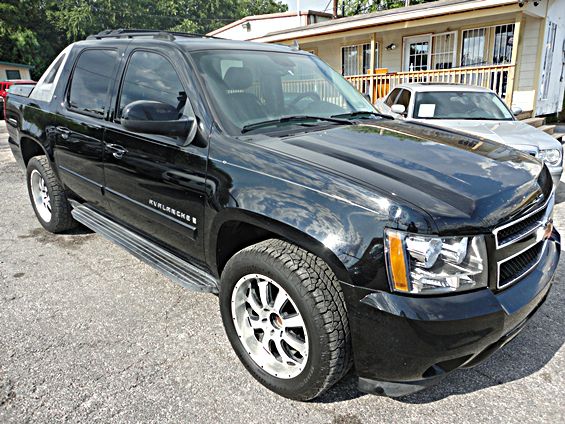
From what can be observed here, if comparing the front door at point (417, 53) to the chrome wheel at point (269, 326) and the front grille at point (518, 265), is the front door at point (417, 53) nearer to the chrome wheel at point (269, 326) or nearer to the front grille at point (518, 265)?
the front grille at point (518, 265)

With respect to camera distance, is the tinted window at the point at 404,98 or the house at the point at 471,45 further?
the house at the point at 471,45

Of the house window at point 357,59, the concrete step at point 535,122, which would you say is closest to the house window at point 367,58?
the house window at point 357,59

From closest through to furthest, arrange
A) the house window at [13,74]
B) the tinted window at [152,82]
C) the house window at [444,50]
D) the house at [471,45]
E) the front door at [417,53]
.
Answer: the tinted window at [152,82] → the house at [471,45] → the house window at [444,50] → the front door at [417,53] → the house window at [13,74]

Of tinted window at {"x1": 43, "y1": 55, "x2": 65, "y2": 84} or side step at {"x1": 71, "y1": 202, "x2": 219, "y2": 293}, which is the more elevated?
tinted window at {"x1": 43, "y1": 55, "x2": 65, "y2": 84}

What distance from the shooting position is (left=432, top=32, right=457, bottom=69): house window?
43.8ft

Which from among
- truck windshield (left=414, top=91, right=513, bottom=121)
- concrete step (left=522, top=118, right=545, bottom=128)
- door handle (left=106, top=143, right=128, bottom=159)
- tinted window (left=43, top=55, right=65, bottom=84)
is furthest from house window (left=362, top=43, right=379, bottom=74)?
door handle (left=106, top=143, right=128, bottom=159)

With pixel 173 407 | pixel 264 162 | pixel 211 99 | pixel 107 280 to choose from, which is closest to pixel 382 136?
pixel 264 162

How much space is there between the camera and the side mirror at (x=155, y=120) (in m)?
2.61

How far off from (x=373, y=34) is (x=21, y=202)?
11.1 meters

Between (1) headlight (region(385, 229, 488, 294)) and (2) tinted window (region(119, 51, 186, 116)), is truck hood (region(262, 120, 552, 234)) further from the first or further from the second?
(2) tinted window (region(119, 51, 186, 116))

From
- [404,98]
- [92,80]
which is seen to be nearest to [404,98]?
[404,98]

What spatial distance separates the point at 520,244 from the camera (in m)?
2.23

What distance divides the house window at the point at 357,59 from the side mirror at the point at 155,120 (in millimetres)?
13811

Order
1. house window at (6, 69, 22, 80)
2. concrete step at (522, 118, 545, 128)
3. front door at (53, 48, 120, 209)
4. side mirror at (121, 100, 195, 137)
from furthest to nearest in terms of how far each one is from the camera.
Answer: house window at (6, 69, 22, 80) → concrete step at (522, 118, 545, 128) → front door at (53, 48, 120, 209) → side mirror at (121, 100, 195, 137)
